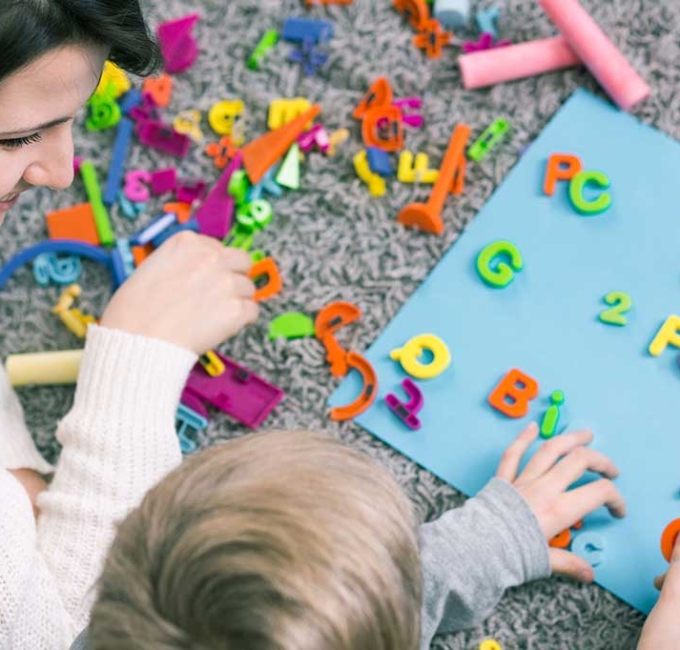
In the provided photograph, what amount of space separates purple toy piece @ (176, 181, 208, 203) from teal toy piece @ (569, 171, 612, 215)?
0.38 m

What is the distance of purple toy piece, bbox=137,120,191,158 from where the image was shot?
107 centimetres

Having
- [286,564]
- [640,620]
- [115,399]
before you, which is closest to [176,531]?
[286,564]

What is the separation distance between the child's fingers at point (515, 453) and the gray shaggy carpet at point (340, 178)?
0.06m

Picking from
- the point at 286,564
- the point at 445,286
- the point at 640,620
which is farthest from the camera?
the point at 445,286

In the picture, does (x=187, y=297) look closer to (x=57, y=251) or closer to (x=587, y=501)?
(x=57, y=251)

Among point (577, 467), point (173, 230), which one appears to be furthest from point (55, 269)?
point (577, 467)

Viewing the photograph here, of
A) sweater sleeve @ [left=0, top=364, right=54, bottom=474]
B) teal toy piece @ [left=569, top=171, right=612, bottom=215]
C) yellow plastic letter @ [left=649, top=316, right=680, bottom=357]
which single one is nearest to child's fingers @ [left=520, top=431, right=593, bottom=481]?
yellow plastic letter @ [left=649, top=316, right=680, bottom=357]

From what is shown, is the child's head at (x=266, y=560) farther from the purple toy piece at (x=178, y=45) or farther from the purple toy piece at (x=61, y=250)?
the purple toy piece at (x=178, y=45)

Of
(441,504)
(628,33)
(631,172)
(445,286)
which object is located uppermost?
(628,33)

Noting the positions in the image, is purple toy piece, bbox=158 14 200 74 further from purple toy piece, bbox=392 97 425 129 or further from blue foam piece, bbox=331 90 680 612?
blue foam piece, bbox=331 90 680 612

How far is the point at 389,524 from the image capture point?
1.79ft

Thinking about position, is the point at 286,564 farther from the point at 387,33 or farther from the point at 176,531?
the point at 387,33

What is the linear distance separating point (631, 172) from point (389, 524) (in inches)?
23.3

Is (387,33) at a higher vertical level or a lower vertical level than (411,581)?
higher
